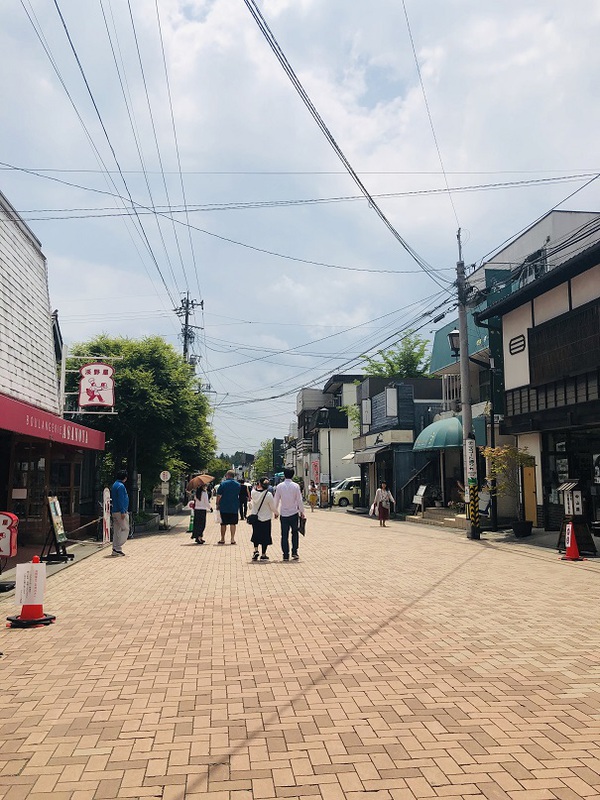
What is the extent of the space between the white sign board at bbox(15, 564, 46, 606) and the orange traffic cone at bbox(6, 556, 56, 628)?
48 millimetres

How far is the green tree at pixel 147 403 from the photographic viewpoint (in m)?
24.3

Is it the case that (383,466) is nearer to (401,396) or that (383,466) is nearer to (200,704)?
(401,396)

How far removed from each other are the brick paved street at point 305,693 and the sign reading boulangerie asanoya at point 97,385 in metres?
9.83

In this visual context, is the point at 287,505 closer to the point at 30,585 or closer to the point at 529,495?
the point at 30,585

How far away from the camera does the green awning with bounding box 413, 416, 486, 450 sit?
25.9m

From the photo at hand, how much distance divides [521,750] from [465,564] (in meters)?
9.74

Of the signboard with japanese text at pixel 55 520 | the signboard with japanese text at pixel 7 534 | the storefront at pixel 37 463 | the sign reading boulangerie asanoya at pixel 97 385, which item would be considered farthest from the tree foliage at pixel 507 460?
the signboard with japanese text at pixel 7 534

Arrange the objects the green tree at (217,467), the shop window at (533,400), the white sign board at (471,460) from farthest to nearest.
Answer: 1. the green tree at (217,467)
2. the white sign board at (471,460)
3. the shop window at (533,400)

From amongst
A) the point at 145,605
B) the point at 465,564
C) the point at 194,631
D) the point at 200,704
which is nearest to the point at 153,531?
the point at 465,564

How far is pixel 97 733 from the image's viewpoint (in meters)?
4.59

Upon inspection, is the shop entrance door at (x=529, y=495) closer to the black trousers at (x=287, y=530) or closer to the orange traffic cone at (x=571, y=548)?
the orange traffic cone at (x=571, y=548)

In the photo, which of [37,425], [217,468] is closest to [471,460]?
[37,425]

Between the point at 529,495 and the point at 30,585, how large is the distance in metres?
17.2

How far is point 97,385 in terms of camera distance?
787 inches
